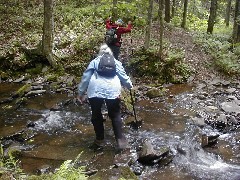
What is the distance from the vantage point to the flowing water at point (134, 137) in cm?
659

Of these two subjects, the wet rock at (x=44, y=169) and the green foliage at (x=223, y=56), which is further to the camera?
the green foliage at (x=223, y=56)

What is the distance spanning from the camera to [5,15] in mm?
22125

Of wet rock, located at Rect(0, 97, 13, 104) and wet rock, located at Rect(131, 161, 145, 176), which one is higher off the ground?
wet rock, located at Rect(0, 97, 13, 104)

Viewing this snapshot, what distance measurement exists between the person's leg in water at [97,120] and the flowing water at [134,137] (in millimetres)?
204

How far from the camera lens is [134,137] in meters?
8.11

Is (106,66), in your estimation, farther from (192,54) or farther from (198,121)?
(192,54)

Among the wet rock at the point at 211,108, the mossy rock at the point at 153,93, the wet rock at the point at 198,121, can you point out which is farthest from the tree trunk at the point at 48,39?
the wet rock at the point at 198,121

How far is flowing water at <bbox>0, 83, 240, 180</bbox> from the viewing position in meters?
6.59

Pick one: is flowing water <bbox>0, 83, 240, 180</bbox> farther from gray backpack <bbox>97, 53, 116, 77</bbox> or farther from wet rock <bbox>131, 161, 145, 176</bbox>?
gray backpack <bbox>97, 53, 116, 77</bbox>

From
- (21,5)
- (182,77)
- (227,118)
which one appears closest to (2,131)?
(227,118)

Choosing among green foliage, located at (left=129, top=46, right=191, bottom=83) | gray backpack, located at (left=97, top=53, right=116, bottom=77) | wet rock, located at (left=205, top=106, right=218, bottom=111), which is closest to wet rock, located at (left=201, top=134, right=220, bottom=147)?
wet rock, located at (left=205, top=106, right=218, bottom=111)

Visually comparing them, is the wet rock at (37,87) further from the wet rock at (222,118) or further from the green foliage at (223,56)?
the green foliage at (223,56)

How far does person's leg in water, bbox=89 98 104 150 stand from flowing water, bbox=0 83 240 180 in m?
0.20

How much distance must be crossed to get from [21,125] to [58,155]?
240 centimetres
